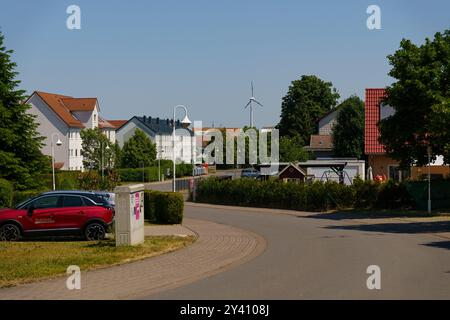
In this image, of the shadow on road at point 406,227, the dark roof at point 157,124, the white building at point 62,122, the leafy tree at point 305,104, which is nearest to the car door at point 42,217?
the shadow on road at point 406,227

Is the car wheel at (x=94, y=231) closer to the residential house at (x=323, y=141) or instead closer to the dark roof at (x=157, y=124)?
the residential house at (x=323, y=141)

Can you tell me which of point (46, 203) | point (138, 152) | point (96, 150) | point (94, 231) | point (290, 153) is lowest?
point (94, 231)

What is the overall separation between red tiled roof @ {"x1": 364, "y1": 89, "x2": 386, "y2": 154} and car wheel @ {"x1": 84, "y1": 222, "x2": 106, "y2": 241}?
26326mm

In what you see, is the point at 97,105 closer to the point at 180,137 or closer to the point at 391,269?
the point at 180,137

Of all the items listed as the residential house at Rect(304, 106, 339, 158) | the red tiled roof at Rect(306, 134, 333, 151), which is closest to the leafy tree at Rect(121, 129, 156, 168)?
the residential house at Rect(304, 106, 339, 158)

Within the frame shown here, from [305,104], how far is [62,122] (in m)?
38.6

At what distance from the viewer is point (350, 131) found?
68.3 m

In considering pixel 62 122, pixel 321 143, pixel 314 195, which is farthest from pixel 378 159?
pixel 62 122

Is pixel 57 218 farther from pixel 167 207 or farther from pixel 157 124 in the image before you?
pixel 157 124

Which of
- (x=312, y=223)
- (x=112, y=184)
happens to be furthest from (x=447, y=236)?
(x=112, y=184)

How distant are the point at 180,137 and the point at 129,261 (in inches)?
4451

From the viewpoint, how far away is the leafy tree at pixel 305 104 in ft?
341

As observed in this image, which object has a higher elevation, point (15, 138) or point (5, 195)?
point (15, 138)

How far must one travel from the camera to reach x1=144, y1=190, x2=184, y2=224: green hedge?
26531mm
